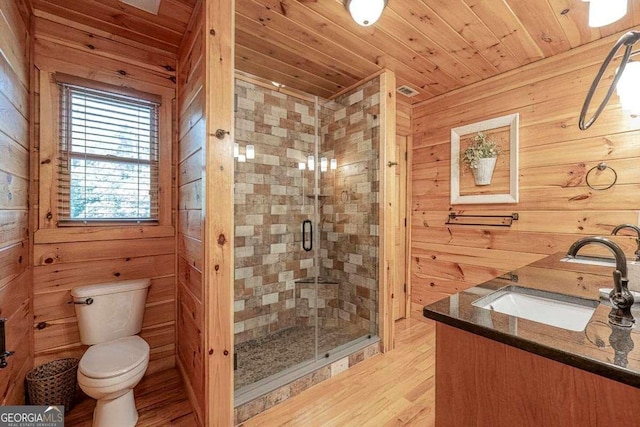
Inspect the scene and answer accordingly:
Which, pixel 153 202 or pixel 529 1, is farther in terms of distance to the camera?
pixel 153 202

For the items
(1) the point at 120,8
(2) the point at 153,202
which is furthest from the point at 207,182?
(1) the point at 120,8

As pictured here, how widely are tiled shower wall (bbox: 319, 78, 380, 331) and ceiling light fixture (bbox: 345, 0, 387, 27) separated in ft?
3.08

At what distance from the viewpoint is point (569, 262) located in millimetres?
1703

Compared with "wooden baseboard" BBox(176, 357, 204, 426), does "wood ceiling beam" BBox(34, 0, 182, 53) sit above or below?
above

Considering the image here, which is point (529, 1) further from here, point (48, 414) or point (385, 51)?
point (48, 414)

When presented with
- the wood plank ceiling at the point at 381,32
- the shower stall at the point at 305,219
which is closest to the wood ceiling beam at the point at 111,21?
the wood plank ceiling at the point at 381,32

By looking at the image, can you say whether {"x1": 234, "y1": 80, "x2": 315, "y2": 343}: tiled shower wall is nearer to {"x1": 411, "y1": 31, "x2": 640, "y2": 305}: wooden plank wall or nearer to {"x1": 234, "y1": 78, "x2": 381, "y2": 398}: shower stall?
{"x1": 234, "y1": 78, "x2": 381, "y2": 398}: shower stall

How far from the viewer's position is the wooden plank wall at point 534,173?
202cm

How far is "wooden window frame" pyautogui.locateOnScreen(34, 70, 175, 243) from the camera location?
5.83ft

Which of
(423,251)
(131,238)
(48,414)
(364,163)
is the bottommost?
(48,414)

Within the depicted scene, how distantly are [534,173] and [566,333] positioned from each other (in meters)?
2.08

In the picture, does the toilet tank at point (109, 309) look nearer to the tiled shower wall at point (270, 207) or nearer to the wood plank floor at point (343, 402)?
the wood plank floor at point (343, 402)

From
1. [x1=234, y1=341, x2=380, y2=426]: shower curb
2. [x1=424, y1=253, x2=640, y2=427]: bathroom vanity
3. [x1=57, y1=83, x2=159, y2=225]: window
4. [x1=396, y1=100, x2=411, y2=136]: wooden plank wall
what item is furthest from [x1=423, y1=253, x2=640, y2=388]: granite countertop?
[x1=396, y1=100, x2=411, y2=136]: wooden plank wall

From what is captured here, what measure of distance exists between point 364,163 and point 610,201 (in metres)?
1.87
